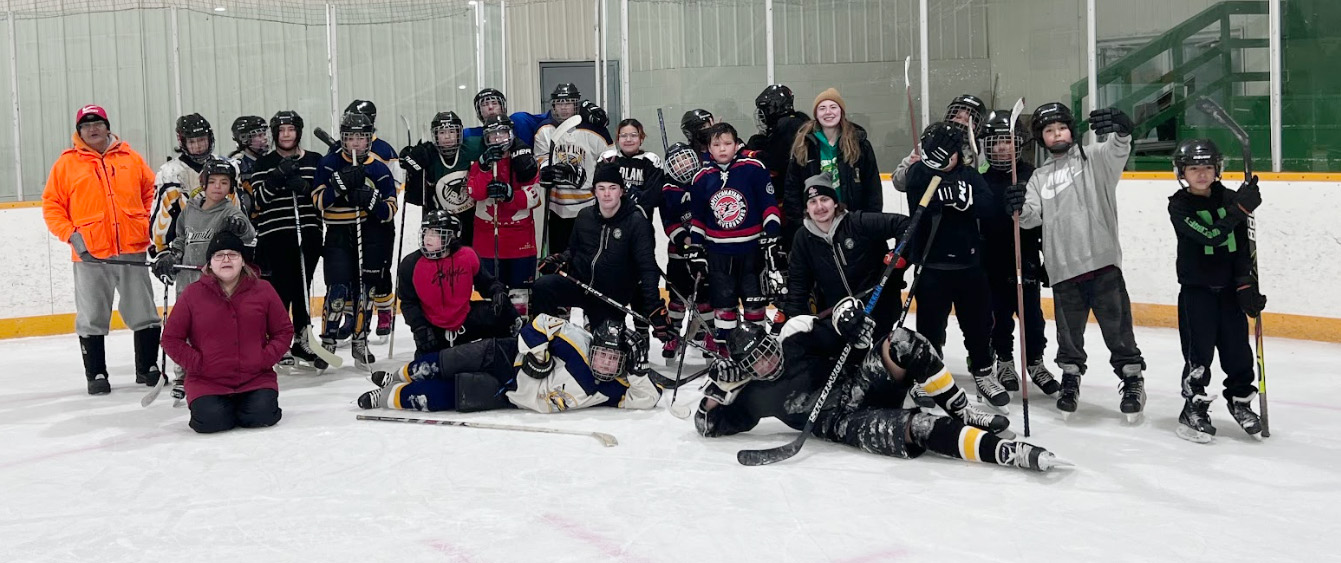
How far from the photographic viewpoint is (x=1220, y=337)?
12.7 ft

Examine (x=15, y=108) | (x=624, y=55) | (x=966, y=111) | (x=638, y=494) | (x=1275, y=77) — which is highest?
(x=624, y=55)

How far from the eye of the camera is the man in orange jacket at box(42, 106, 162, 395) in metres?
5.14

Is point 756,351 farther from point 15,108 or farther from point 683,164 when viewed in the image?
point 15,108

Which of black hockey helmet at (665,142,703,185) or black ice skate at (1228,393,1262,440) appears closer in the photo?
A: black ice skate at (1228,393,1262,440)

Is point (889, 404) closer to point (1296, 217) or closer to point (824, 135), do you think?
point (824, 135)

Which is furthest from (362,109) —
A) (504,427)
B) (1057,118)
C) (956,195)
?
(1057,118)

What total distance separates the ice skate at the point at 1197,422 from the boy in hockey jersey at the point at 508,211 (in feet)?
9.47

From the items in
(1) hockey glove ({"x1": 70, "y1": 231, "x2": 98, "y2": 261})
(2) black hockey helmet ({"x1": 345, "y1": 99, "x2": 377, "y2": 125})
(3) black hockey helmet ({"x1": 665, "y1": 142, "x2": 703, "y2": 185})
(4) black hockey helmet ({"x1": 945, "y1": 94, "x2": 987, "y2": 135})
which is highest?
(2) black hockey helmet ({"x1": 345, "y1": 99, "x2": 377, "y2": 125})

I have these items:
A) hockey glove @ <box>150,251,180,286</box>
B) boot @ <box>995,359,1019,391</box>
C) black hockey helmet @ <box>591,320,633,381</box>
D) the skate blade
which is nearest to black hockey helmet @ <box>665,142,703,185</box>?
black hockey helmet @ <box>591,320,633,381</box>

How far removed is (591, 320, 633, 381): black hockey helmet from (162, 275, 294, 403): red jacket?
41.4 inches

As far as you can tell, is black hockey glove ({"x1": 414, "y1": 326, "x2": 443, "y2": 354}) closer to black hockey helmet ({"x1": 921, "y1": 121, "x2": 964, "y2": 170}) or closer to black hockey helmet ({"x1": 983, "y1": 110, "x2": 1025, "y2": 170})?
black hockey helmet ({"x1": 921, "y1": 121, "x2": 964, "y2": 170})

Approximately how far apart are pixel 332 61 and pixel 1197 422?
577cm

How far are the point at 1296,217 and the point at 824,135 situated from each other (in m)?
2.37

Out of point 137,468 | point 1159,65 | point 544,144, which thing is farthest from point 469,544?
point 1159,65
